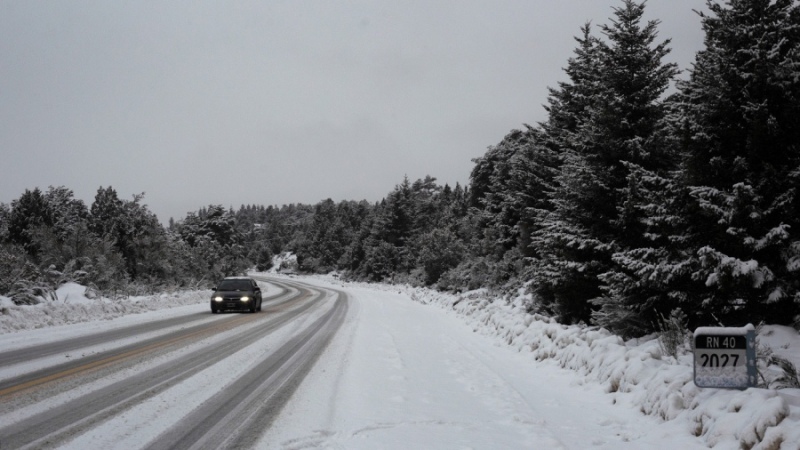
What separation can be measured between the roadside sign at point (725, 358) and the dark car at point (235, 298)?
61.0 ft

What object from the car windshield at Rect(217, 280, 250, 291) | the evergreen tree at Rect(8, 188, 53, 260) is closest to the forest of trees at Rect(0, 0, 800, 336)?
the car windshield at Rect(217, 280, 250, 291)

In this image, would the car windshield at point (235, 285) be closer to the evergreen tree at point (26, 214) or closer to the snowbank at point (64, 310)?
the snowbank at point (64, 310)

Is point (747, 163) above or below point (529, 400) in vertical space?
above

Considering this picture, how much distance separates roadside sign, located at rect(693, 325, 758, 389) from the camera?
4879 millimetres

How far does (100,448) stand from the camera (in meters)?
4.43

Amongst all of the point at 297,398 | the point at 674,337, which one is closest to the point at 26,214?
the point at 297,398

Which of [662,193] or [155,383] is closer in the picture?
[155,383]

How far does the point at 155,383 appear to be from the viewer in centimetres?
711

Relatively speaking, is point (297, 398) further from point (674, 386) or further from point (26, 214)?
point (26, 214)

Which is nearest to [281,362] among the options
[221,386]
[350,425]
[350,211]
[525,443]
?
[221,386]

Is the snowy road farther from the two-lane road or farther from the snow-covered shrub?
the snow-covered shrub

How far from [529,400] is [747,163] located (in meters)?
4.92

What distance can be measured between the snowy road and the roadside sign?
2.21 ft

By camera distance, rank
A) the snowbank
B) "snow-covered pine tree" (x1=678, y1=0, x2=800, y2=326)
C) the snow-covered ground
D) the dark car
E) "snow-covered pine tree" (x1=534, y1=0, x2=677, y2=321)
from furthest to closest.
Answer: the dark car, the snowbank, "snow-covered pine tree" (x1=534, y1=0, x2=677, y2=321), "snow-covered pine tree" (x1=678, y1=0, x2=800, y2=326), the snow-covered ground
